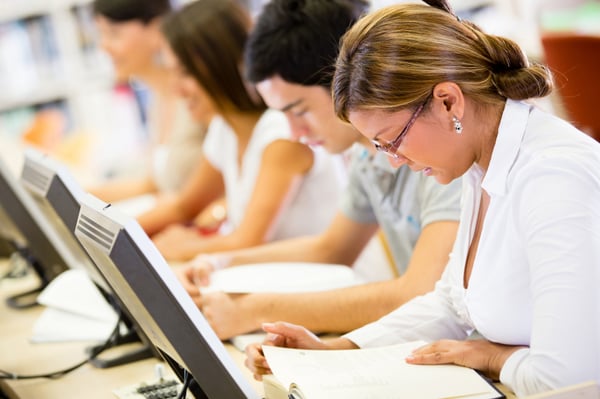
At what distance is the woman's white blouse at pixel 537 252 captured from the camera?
1.18 m

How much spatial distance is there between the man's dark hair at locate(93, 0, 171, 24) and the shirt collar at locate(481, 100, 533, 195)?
7.63 ft

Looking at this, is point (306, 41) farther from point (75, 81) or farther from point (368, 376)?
point (75, 81)

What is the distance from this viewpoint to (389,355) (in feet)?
4.72

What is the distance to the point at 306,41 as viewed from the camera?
2.00 meters

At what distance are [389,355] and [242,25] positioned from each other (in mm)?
1516

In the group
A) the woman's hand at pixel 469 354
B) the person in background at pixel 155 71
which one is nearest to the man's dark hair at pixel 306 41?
the woman's hand at pixel 469 354

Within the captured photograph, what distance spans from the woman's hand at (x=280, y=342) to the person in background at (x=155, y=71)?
5.83 ft

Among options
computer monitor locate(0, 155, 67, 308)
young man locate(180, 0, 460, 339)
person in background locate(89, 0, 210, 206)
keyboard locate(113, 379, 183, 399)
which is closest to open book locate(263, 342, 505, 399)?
keyboard locate(113, 379, 183, 399)

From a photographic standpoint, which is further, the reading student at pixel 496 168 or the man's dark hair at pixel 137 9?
the man's dark hair at pixel 137 9

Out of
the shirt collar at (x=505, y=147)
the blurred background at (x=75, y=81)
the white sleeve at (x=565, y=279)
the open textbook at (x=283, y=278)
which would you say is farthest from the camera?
the blurred background at (x=75, y=81)

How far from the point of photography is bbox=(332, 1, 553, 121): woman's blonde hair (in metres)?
1.32

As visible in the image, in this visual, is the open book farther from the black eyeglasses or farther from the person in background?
the person in background

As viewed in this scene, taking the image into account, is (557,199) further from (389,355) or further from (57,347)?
(57,347)

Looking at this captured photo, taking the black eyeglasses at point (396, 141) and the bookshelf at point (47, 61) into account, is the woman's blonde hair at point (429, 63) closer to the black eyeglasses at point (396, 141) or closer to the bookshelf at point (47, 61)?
the black eyeglasses at point (396, 141)
